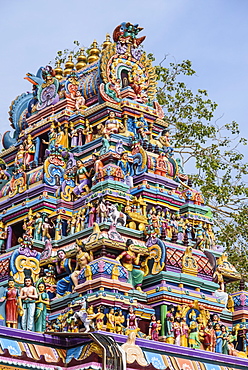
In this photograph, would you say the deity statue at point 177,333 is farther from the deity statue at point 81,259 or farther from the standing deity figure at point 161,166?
the standing deity figure at point 161,166

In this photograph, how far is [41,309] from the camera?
86.0ft

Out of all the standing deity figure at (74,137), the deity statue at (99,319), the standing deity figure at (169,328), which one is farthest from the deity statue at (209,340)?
the standing deity figure at (74,137)

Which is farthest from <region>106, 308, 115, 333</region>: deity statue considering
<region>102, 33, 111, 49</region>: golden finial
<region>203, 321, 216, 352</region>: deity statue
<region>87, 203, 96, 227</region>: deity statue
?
<region>102, 33, 111, 49</region>: golden finial

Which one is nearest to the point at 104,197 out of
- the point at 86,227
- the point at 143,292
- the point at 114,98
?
the point at 86,227

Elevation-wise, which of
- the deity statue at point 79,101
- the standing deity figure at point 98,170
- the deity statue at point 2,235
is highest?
Result: the deity statue at point 79,101

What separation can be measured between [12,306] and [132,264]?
4.00m

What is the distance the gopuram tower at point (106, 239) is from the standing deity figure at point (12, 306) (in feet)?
0.12

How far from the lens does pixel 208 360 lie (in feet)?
84.1

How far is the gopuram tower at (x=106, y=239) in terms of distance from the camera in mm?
24703

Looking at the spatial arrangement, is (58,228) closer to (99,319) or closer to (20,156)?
(20,156)

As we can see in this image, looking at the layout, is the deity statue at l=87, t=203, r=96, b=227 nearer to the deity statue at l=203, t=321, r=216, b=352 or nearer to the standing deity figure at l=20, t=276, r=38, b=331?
the standing deity figure at l=20, t=276, r=38, b=331

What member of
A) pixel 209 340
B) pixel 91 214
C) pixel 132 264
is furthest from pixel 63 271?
pixel 209 340

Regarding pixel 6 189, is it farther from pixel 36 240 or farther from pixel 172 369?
pixel 172 369

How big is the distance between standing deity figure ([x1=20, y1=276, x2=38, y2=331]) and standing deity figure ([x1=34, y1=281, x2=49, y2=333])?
0.18 m
